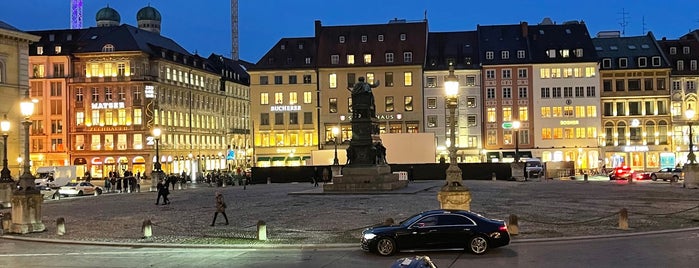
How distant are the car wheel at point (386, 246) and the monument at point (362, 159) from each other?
25.2m

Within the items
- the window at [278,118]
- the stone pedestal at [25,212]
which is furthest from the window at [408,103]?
the stone pedestal at [25,212]

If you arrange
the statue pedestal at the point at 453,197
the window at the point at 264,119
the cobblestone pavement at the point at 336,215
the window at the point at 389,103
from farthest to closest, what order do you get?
1. the window at the point at 264,119
2. the window at the point at 389,103
3. the cobblestone pavement at the point at 336,215
4. the statue pedestal at the point at 453,197

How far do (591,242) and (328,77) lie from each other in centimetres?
7322

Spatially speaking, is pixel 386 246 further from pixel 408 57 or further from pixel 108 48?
pixel 108 48

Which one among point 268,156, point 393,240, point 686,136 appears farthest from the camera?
point 268,156

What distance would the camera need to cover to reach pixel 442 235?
19.3m

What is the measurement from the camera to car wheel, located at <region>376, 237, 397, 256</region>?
1930cm

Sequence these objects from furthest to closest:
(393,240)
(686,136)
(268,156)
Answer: (268,156)
(686,136)
(393,240)

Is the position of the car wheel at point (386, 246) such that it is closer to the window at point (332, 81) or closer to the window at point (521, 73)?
the window at point (521, 73)

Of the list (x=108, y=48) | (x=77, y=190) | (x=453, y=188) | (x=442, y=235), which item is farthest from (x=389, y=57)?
(x=442, y=235)

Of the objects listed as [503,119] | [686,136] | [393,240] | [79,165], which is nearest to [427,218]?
[393,240]

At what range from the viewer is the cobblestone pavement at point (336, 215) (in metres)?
24.6

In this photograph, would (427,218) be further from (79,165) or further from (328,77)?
(79,165)

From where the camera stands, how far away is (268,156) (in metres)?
95.4
